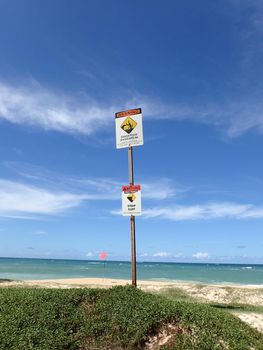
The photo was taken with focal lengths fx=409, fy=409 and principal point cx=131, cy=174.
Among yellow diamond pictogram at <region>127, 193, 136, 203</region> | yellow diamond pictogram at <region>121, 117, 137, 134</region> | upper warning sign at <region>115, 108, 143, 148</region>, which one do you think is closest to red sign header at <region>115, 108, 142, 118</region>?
upper warning sign at <region>115, 108, 143, 148</region>

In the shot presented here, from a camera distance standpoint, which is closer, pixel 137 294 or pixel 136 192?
pixel 137 294

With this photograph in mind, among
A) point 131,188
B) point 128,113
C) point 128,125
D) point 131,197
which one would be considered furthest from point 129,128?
point 131,197

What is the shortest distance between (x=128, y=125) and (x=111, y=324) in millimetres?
6090

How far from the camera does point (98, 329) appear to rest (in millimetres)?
8844

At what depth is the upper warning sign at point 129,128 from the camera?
41.1 feet

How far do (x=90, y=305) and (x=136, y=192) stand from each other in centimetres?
357

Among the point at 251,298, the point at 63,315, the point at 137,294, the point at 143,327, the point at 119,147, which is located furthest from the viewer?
the point at 251,298

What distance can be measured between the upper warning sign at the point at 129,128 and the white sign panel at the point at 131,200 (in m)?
1.47

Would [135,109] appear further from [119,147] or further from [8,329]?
[8,329]

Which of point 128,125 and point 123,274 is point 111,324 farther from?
point 123,274

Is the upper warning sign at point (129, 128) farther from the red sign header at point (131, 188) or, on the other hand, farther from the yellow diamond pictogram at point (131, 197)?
the yellow diamond pictogram at point (131, 197)

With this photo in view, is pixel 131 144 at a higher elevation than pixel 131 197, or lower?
higher

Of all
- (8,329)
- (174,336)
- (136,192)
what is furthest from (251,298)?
(8,329)

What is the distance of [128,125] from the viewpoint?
499 inches
